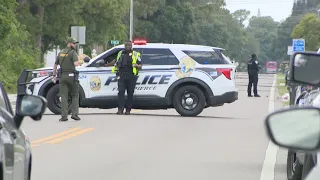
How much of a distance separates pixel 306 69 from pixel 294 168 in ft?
16.0

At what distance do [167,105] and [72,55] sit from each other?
11.4 feet

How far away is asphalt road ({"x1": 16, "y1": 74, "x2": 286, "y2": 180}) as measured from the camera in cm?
1048

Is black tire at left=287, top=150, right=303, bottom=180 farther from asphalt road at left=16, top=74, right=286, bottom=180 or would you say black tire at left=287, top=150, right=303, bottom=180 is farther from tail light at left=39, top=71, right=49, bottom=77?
tail light at left=39, top=71, right=49, bottom=77

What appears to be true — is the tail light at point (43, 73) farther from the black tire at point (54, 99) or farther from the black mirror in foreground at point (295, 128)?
the black mirror in foreground at point (295, 128)

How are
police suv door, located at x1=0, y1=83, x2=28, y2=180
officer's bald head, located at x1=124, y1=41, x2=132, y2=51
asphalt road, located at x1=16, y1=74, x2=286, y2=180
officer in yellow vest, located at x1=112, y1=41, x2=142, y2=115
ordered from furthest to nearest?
Answer: officer in yellow vest, located at x1=112, y1=41, x2=142, y2=115, officer's bald head, located at x1=124, y1=41, x2=132, y2=51, asphalt road, located at x1=16, y1=74, x2=286, y2=180, police suv door, located at x1=0, y1=83, x2=28, y2=180

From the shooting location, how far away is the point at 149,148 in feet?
43.7

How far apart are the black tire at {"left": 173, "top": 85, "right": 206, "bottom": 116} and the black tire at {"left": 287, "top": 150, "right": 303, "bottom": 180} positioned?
11308 millimetres

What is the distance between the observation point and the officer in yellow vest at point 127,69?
2006 centimetres

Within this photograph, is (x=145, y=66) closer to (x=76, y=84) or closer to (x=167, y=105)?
(x=167, y=105)

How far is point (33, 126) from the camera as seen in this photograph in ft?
56.5

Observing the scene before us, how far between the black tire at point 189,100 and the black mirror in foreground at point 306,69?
646 inches

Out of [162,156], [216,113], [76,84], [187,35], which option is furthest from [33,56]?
[187,35]

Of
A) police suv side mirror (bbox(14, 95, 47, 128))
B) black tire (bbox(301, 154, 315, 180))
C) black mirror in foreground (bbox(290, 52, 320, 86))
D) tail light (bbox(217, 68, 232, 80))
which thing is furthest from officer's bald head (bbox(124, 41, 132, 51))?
black mirror in foreground (bbox(290, 52, 320, 86))

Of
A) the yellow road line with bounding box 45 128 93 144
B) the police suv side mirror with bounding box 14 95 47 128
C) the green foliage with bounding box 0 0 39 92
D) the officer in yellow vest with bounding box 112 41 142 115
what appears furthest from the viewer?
the green foliage with bounding box 0 0 39 92
